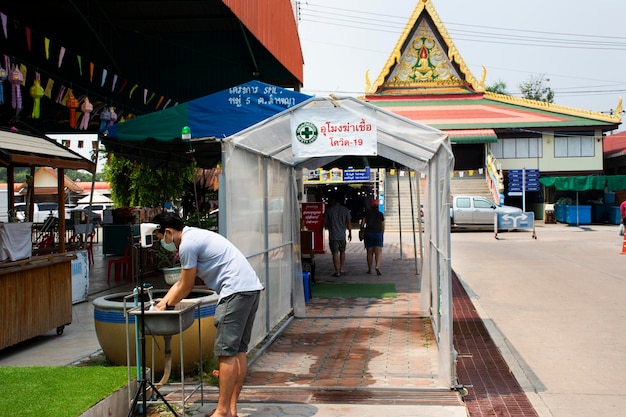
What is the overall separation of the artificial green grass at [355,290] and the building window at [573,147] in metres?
29.1

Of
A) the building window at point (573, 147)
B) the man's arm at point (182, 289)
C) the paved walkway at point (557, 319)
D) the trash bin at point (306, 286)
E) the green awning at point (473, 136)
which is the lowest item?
the paved walkway at point (557, 319)

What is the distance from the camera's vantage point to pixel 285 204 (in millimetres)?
10281

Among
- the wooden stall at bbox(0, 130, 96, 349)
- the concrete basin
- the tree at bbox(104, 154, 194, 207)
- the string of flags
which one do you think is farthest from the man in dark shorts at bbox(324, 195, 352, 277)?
the tree at bbox(104, 154, 194, 207)

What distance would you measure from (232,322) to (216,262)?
0.51m

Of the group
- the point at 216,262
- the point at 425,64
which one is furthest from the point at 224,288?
the point at 425,64

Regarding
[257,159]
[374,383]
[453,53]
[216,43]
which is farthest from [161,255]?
[453,53]

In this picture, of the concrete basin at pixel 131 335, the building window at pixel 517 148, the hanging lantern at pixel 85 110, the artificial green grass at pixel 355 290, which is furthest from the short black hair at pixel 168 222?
the building window at pixel 517 148

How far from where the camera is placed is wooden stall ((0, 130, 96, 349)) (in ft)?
25.6

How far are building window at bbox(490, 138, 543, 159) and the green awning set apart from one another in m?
2.13

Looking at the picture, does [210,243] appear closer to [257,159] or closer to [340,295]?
[257,159]

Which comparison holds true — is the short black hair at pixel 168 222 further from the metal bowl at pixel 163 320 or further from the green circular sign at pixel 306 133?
the green circular sign at pixel 306 133

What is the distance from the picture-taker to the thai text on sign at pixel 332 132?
314 inches

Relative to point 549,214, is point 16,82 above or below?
above

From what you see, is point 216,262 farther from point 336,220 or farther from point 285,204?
point 336,220
